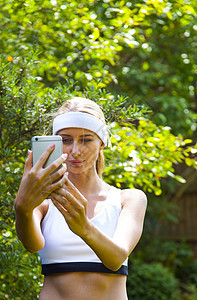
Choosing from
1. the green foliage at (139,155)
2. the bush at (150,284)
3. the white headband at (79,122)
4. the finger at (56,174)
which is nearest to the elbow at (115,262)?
the finger at (56,174)

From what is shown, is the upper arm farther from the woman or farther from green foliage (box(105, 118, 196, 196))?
green foliage (box(105, 118, 196, 196))

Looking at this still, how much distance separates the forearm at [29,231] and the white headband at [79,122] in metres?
0.46

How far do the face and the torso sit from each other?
449mm

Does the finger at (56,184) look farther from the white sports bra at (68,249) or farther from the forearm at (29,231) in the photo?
the white sports bra at (68,249)

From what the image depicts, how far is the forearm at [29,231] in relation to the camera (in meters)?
1.68

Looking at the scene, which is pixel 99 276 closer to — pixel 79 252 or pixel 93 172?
pixel 79 252

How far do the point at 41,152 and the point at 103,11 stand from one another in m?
2.72

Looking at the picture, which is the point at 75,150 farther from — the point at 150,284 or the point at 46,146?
the point at 150,284

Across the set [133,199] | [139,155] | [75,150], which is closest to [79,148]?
[75,150]

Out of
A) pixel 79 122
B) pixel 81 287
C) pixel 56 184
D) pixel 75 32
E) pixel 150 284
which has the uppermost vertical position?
pixel 56 184

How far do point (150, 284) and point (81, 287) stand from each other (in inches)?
197

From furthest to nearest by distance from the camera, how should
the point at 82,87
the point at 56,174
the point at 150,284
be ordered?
the point at 150,284 → the point at 82,87 → the point at 56,174

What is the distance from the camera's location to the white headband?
206cm

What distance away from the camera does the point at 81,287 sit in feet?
6.25
